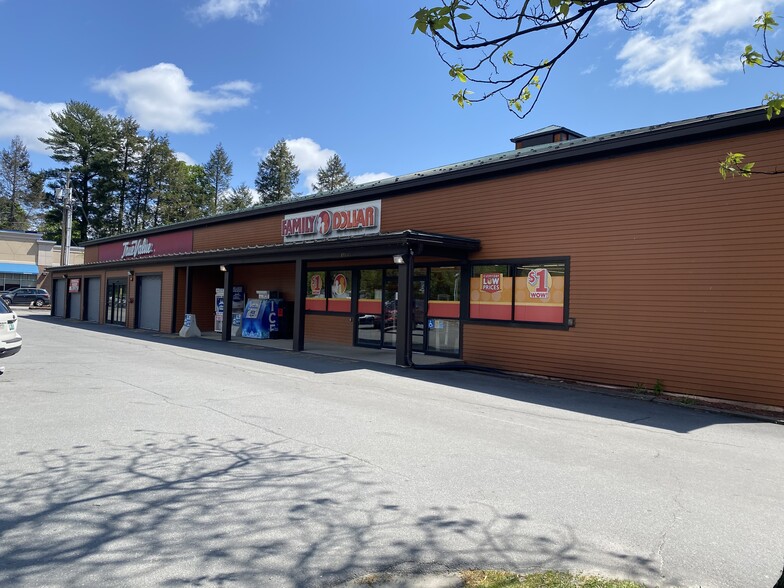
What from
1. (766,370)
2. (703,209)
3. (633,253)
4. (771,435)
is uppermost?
(703,209)

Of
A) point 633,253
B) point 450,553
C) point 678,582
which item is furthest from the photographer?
point 633,253

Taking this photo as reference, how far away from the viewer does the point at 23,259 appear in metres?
49.9

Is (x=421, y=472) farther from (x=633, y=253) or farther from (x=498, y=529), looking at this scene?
(x=633, y=253)

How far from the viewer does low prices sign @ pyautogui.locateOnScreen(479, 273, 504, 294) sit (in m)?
13.1

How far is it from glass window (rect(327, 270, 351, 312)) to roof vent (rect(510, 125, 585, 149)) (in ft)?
25.9

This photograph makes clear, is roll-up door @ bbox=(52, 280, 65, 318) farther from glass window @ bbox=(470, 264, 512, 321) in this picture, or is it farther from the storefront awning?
glass window @ bbox=(470, 264, 512, 321)

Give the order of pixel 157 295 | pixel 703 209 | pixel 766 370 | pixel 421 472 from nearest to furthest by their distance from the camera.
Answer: pixel 421 472
pixel 766 370
pixel 703 209
pixel 157 295

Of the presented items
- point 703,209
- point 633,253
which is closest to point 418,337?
point 633,253

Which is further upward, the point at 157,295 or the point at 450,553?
the point at 157,295

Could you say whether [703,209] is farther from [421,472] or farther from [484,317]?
[421,472]

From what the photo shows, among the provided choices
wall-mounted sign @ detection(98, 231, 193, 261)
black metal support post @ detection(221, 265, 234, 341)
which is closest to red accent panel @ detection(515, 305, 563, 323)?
black metal support post @ detection(221, 265, 234, 341)

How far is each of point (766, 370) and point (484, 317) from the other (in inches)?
236

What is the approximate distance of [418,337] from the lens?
15.8 meters

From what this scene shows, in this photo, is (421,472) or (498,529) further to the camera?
(421,472)
